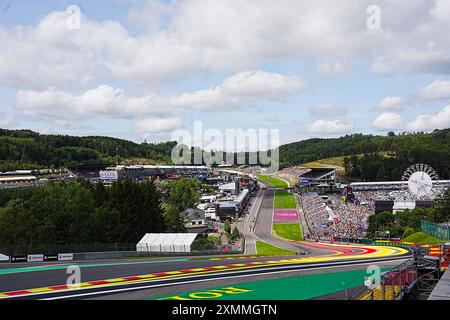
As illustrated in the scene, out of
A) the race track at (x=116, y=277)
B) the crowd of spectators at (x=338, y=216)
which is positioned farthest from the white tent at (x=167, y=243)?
the crowd of spectators at (x=338, y=216)

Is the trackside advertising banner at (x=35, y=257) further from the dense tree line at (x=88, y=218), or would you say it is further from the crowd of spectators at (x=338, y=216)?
the crowd of spectators at (x=338, y=216)

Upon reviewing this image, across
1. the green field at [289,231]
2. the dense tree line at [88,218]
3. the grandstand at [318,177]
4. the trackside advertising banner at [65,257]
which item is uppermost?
the grandstand at [318,177]

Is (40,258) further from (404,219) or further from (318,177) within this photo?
(318,177)

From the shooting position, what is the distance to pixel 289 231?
229ft

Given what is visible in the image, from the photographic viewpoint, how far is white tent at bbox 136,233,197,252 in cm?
3678

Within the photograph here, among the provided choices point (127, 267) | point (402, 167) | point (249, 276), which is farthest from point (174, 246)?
point (402, 167)

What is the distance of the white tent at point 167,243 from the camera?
121ft

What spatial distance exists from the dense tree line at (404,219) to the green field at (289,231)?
33.1ft
